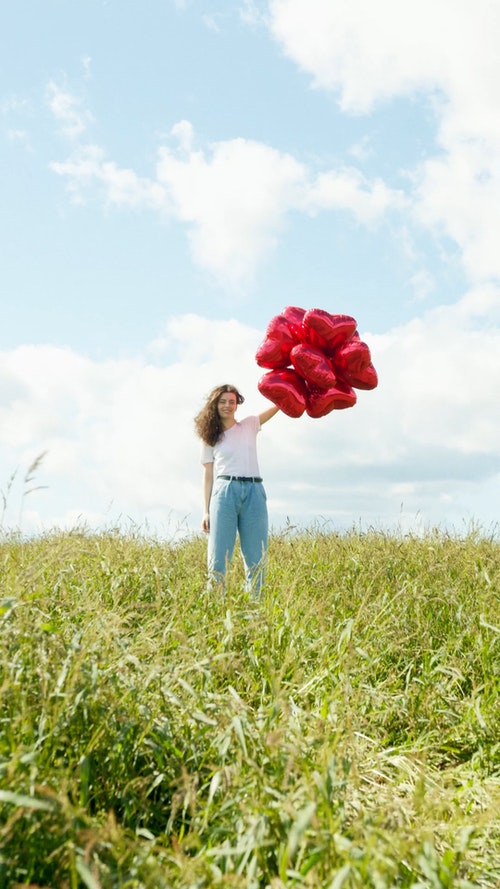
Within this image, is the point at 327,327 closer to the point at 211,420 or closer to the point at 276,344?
the point at 276,344

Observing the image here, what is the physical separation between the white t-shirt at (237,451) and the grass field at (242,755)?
6.04 feet

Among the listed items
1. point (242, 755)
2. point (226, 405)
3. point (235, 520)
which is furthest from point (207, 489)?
point (242, 755)

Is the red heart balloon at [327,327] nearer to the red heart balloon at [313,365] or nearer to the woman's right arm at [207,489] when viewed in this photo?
the red heart balloon at [313,365]

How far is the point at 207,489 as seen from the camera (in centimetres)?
738

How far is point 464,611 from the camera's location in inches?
222

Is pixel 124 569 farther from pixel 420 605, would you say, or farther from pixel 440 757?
pixel 440 757

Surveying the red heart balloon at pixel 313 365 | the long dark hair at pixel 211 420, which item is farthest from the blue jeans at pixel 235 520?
the red heart balloon at pixel 313 365

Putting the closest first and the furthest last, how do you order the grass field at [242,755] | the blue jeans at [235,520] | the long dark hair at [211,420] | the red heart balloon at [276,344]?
the grass field at [242,755], the blue jeans at [235,520], the red heart balloon at [276,344], the long dark hair at [211,420]

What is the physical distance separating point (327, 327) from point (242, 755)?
15.9 ft

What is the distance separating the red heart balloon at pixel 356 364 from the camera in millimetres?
7062

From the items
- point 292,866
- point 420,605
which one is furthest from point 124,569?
point 292,866

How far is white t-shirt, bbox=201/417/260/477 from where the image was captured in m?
7.02

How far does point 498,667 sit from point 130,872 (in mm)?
3087

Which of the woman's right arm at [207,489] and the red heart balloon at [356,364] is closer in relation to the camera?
the red heart balloon at [356,364]
